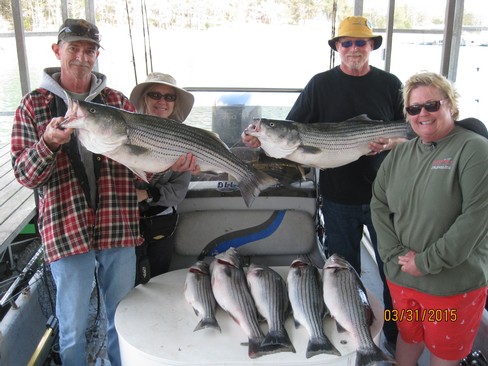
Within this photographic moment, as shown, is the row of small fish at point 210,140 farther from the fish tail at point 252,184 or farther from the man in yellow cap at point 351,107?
the man in yellow cap at point 351,107

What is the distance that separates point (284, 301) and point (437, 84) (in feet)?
4.66

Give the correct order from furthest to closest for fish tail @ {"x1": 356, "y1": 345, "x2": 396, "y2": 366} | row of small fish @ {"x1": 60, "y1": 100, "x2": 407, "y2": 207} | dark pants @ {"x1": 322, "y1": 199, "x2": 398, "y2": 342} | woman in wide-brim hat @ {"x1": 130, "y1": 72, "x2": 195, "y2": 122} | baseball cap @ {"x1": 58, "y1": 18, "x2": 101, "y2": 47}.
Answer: dark pants @ {"x1": 322, "y1": 199, "x2": 398, "y2": 342}
woman in wide-brim hat @ {"x1": 130, "y1": 72, "x2": 195, "y2": 122}
baseball cap @ {"x1": 58, "y1": 18, "x2": 101, "y2": 47}
row of small fish @ {"x1": 60, "y1": 100, "x2": 407, "y2": 207}
fish tail @ {"x1": 356, "y1": 345, "x2": 396, "y2": 366}

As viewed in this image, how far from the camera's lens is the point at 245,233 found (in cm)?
362

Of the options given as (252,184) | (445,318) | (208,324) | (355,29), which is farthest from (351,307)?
(355,29)

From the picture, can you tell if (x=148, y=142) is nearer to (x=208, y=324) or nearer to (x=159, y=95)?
(x=159, y=95)

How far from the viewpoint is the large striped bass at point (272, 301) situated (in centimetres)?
233

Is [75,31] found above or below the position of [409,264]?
above

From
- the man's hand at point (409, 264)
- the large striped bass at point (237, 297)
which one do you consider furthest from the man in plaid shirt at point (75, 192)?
the man's hand at point (409, 264)

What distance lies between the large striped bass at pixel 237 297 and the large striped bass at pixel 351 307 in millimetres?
418

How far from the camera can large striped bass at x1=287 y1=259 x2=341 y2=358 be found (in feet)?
7.50

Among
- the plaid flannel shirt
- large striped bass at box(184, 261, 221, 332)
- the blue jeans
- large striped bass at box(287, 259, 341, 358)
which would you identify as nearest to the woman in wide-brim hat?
the plaid flannel shirt

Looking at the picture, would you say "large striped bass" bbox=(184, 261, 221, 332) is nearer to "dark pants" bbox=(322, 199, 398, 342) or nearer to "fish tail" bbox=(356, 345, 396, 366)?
"fish tail" bbox=(356, 345, 396, 366)

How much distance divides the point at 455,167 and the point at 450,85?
47 cm

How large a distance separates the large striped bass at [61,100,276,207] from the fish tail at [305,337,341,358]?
94 centimetres
